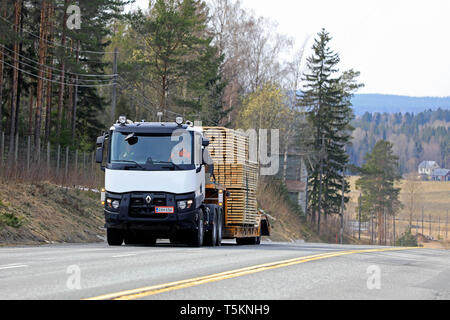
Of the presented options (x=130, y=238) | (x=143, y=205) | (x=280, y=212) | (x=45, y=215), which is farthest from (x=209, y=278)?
(x=280, y=212)

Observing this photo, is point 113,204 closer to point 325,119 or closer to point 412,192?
point 325,119

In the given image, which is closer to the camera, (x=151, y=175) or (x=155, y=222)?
(x=151, y=175)

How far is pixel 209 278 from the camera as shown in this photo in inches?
466

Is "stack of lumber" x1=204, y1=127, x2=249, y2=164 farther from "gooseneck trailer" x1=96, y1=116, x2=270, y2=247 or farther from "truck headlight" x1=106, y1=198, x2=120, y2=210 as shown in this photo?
"truck headlight" x1=106, y1=198, x2=120, y2=210

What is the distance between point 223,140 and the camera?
25.5 m

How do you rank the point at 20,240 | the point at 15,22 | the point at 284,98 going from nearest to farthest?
1. the point at 20,240
2. the point at 15,22
3. the point at 284,98

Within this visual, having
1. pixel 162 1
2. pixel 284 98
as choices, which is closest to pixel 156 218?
pixel 162 1

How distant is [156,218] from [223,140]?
5.07 m

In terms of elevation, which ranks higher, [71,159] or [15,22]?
[15,22]

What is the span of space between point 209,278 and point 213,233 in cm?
1184

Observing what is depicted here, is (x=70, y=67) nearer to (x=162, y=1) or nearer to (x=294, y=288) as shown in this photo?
(x=162, y=1)

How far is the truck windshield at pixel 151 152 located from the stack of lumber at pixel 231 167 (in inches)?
168

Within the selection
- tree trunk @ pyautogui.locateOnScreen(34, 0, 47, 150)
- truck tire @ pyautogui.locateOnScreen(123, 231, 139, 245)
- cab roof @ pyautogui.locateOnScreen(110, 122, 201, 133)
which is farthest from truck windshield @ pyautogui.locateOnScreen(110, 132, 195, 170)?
tree trunk @ pyautogui.locateOnScreen(34, 0, 47, 150)

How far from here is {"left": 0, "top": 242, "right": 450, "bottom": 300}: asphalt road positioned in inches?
396
